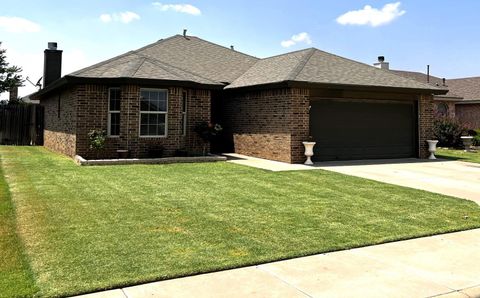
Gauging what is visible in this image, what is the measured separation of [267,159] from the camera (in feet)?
51.3

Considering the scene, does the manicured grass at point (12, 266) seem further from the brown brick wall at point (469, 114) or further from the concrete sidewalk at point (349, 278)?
the brown brick wall at point (469, 114)

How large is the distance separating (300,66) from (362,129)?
138 inches

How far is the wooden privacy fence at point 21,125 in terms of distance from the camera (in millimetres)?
22859

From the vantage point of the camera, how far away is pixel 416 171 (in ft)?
42.1

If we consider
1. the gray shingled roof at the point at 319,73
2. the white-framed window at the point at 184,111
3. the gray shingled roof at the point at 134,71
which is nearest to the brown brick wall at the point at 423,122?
the gray shingled roof at the point at 319,73

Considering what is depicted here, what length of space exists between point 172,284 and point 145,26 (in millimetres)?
13400

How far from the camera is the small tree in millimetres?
31766

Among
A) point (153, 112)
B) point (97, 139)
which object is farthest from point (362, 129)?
point (97, 139)

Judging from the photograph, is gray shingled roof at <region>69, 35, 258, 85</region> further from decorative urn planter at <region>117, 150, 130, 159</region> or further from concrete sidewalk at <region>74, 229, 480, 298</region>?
concrete sidewalk at <region>74, 229, 480, 298</region>

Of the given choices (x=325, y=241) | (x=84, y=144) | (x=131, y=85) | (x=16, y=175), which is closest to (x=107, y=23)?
(x=131, y=85)

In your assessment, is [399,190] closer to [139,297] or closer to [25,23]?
[139,297]

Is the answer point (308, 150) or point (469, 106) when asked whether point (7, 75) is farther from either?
point (469, 106)

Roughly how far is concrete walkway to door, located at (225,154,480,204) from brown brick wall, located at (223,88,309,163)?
1.97 feet

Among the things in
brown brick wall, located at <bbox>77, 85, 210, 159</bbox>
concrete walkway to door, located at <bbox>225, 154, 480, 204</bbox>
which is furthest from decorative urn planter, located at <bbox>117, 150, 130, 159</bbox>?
concrete walkway to door, located at <bbox>225, 154, 480, 204</bbox>
